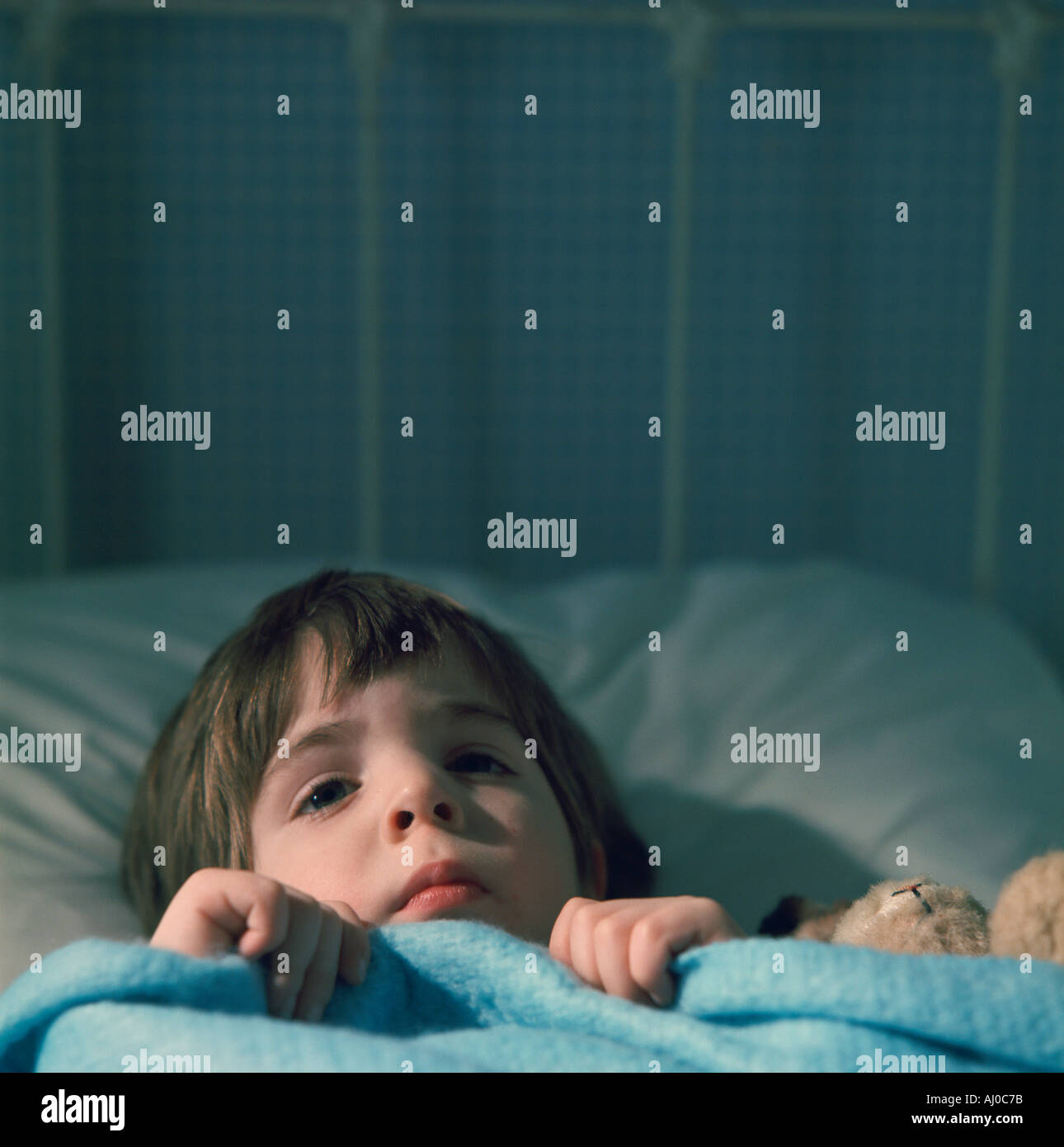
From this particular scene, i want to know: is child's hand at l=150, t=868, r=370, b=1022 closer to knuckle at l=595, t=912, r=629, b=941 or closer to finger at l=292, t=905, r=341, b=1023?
finger at l=292, t=905, r=341, b=1023

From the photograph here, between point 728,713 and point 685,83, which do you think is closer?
point 728,713

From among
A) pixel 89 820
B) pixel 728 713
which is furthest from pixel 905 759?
pixel 89 820

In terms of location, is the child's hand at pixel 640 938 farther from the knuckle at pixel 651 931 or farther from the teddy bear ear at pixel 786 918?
the teddy bear ear at pixel 786 918

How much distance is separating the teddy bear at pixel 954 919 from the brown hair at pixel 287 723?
0.75 feet

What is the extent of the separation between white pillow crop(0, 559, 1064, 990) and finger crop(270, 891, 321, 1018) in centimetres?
26

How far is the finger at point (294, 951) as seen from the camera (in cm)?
55

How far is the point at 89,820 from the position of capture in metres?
0.89

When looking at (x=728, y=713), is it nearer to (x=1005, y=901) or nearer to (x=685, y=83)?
(x=1005, y=901)

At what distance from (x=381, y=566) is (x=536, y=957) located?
2.32 feet

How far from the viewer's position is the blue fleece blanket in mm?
490

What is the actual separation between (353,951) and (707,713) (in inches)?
21.6

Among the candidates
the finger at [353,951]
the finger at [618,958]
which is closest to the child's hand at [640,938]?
the finger at [618,958]

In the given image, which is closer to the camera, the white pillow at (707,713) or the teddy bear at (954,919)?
the teddy bear at (954,919)

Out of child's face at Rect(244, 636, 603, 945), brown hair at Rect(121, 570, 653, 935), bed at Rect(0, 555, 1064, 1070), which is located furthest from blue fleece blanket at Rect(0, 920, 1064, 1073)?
brown hair at Rect(121, 570, 653, 935)
